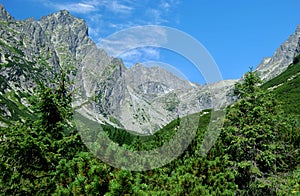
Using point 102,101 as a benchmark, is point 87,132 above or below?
below

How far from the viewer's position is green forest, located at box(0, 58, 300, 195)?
8.61 meters

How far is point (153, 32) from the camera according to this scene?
9.47m

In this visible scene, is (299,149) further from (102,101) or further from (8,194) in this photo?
(8,194)

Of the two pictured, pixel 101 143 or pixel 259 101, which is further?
pixel 259 101

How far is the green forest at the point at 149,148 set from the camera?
8.61 meters

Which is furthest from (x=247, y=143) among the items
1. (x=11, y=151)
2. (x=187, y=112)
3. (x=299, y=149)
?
(x=11, y=151)

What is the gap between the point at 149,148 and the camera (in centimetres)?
1380

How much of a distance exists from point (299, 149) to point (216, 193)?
35.5 ft

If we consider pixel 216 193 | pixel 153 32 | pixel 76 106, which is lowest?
pixel 216 193

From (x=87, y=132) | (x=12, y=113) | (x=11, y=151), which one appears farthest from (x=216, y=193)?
(x=12, y=113)

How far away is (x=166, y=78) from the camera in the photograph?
10.8 meters

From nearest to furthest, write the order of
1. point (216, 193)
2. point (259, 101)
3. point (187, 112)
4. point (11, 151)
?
point (216, 193) → point (187, 112) → point (11, 151) → point (259, 101)

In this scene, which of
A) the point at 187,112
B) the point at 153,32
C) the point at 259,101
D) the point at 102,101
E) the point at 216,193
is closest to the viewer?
the point at 153,32

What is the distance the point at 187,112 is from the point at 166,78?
65.1 inches
